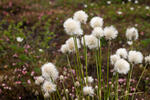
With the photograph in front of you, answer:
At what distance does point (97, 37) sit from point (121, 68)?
39cm

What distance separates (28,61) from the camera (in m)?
4.16

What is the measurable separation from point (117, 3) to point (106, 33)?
8.34 meters

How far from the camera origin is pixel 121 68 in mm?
1849

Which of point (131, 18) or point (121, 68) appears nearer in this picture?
point (121, 68)

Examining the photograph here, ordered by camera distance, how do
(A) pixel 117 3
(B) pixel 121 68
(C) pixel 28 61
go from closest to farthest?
(B) pixel 121 68 → (C) pixel 28 61 → (A) pixel 117 3

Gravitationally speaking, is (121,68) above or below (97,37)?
below

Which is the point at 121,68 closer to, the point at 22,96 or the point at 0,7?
the point at 22,96

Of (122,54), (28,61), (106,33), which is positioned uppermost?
(28,61)

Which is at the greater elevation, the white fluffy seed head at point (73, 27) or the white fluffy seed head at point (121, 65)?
the white fluffy seed head at point (73, 27)

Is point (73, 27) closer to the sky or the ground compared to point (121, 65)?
closer to the sky

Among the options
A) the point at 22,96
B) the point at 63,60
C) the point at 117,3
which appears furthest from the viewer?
the point at 117,3

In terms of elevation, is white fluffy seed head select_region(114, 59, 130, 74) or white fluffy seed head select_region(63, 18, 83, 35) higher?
white fluffy seed head select_region(63, 18, 83, 35)

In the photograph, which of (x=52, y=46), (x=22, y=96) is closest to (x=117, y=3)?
(x=52, y=46)

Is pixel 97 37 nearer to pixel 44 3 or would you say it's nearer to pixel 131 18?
pixel 131 18
